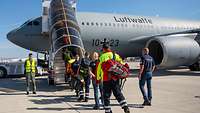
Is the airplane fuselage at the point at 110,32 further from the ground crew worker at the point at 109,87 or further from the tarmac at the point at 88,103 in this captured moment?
the ground crew worker at the point at 109,87

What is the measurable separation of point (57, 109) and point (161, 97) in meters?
3.84

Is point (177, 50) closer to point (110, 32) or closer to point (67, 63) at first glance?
point (110, 32)

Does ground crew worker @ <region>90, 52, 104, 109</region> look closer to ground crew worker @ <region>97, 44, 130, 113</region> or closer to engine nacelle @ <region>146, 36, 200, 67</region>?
ground crew worker @ <region>97, 44, 130, 113</region>

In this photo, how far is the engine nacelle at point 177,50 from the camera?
1791 centimetres

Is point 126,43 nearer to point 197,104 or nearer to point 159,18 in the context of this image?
point 159,18

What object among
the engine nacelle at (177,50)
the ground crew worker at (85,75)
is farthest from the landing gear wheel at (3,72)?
the ground crew worker at (85,75)

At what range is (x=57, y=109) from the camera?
815 cm

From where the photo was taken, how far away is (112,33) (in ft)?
66.0

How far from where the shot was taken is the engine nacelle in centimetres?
1791

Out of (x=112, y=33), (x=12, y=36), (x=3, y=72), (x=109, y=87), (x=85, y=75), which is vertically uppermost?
(x=112, y=33)

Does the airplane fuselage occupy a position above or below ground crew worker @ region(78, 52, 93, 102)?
above

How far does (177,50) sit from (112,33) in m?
4.63

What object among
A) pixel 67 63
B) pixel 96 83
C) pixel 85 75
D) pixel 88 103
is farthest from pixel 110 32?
pixel 96 83

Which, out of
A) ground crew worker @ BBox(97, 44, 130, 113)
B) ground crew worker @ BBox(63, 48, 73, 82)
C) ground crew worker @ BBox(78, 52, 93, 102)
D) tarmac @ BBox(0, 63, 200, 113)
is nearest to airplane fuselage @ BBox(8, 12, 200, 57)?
ground crew worker @ BBox(63, 48, 73, 82)
